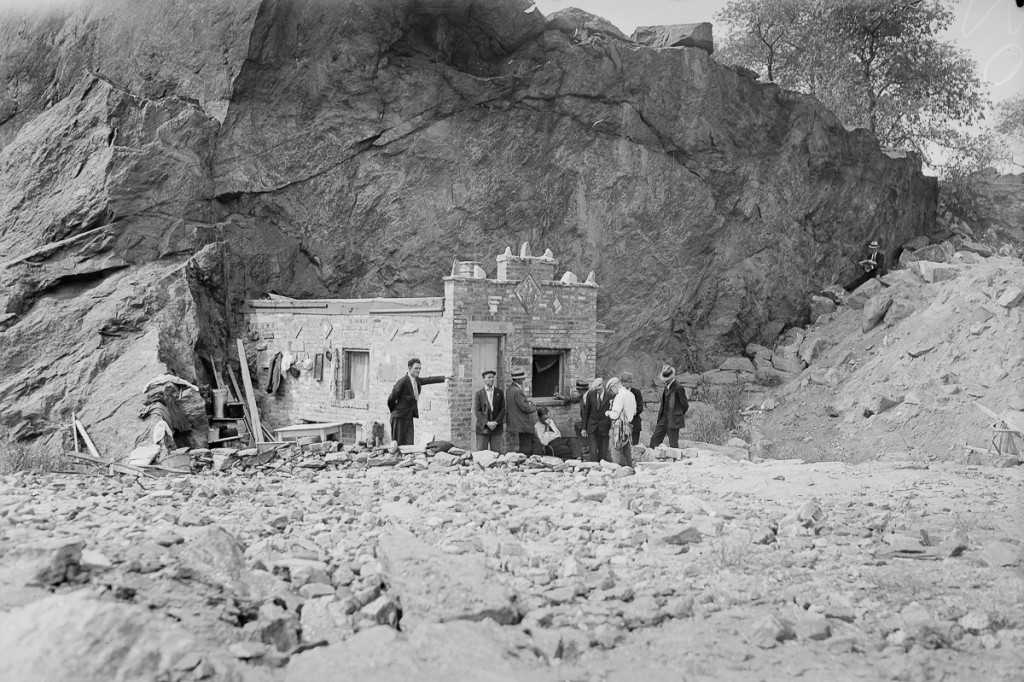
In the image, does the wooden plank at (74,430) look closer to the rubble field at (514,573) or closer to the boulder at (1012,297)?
the rubble field at (514,573)

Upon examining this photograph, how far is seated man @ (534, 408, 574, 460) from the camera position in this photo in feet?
52.1

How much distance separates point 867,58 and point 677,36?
7958 millimetres

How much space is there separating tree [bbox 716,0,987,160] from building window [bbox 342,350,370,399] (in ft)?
65.3

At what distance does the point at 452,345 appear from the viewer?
15781 millimetres

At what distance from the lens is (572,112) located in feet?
84.7

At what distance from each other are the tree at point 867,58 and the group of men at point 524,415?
18823 mm

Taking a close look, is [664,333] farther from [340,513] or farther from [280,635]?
[280,635]

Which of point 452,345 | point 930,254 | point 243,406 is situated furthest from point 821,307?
point 243,406

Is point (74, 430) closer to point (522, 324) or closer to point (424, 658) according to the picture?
point (522, 324)

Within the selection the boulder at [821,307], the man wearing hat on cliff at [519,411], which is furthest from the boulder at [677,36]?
the man wearing hat on cliff at [519,411]

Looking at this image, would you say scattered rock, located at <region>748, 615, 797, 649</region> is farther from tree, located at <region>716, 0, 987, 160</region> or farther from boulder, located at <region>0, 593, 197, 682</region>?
tree, located at <region>716, 0, 987, 160</region>

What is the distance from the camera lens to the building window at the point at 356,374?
17.4m

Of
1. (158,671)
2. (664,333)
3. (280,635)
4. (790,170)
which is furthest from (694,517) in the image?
(790,170)

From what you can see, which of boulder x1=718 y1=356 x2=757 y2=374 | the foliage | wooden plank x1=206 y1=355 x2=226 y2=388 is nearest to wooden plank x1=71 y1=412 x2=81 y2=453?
wooden plank x1=206 y1=355 x2=226 y2=388
